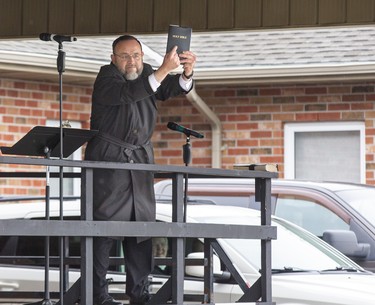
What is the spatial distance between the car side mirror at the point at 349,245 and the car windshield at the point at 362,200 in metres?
0.36

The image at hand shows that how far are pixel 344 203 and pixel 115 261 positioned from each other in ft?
7.97

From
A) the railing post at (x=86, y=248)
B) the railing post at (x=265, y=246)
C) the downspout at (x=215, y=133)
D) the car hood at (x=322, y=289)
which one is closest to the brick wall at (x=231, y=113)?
the downspout at (x=215, y=133)

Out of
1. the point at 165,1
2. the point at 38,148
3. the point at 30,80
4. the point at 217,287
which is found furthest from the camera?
the point at 30,80

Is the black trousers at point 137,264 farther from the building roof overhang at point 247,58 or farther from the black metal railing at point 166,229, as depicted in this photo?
the building roof overhang at point 247,58

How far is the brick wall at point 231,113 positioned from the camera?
13352 millimetres

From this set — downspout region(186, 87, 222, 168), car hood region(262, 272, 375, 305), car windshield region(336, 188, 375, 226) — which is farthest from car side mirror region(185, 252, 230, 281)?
downspout region(186, 87, 222, 168)

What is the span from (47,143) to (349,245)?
3.81 m

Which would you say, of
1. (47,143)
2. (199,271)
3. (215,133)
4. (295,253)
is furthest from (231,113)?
(47,143)

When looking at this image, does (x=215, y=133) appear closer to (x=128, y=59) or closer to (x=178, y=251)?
(x=128, y=59)

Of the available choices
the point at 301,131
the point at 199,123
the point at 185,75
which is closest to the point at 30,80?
the point at 199,123

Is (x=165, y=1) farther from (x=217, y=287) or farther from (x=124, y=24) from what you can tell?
(x=217, y=287)

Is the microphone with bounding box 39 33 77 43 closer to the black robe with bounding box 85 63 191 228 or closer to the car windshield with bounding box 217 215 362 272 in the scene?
the black robe with bounding box 85 63 191 228

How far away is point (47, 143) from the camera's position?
259 inches

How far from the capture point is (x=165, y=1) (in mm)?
7871
